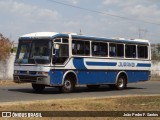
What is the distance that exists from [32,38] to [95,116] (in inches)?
417

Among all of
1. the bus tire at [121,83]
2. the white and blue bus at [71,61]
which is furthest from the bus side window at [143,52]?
the bus tire at [121,83]

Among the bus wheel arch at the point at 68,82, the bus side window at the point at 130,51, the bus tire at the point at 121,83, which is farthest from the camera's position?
the bus side window at the point at 130,51

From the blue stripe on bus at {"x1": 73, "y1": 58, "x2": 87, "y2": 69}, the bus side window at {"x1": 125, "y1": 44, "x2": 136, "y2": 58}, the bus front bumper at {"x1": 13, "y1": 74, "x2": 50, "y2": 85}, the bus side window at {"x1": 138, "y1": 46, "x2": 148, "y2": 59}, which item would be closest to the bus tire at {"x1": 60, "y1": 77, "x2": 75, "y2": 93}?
the blue stripe on bus at {"x1": 73, "y1": 58, "x2": 87, "y2": 69}

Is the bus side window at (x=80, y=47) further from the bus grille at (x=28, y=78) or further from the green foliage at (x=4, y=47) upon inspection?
the green foliage at (x=4, y=47)

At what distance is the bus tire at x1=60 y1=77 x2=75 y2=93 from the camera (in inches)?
912

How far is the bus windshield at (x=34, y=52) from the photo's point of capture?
2222 cm

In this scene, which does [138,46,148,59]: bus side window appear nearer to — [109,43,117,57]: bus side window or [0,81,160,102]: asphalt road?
[109,43,117,57]: bus side window

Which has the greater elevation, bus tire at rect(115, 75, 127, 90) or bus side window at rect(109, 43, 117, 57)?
bus side window at rect(109, 43, 117, 57)

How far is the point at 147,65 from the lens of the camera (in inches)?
1157

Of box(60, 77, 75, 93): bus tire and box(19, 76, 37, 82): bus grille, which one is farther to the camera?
box(60, 77, 75, 93): bus tire

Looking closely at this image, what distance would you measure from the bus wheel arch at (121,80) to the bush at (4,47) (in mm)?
13536

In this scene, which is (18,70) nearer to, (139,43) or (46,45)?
(46,45)

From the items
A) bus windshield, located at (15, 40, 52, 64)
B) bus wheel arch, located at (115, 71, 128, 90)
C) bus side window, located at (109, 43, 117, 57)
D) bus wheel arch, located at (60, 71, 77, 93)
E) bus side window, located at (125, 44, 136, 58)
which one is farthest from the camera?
bus side window, located at (125, 44, 136, 58)

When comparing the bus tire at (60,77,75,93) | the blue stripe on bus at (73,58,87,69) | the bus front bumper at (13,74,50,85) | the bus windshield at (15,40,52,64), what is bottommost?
the bus tire at (60,77,75,93)
